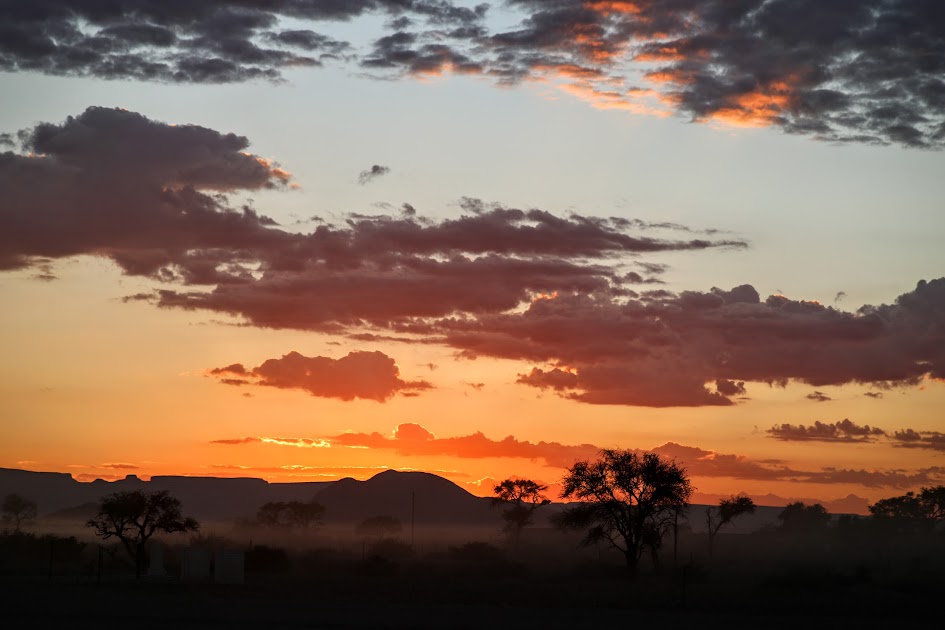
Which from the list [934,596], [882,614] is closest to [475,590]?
[882,614]

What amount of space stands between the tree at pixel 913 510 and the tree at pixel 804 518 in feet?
44.2

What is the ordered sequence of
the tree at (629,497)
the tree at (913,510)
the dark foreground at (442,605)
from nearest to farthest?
the dark foreground at (442,605) → the tree at (629,497) → the tree at (913,510)

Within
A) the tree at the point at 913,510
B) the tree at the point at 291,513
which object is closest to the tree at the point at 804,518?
the tree at the point at 913,510

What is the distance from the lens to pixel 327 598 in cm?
5094

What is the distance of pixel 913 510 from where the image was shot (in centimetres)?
16138

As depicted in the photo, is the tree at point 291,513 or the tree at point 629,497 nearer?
the tree at point 629,497

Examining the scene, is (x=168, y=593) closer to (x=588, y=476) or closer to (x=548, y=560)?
(x=588, y=476)

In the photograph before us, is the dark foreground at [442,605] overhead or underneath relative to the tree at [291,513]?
underneath

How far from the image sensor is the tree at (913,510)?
156 m

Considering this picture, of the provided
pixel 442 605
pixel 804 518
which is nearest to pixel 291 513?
pixel 804 518

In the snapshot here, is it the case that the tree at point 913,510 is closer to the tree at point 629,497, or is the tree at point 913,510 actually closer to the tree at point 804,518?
the tree at point 804,518

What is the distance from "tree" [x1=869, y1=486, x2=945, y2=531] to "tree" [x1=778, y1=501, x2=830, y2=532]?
13481 mm

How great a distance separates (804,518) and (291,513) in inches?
3337

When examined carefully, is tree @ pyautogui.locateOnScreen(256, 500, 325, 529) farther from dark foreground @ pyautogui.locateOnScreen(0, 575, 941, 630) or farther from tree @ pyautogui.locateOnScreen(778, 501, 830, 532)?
dark foreground @ pyautogui.locateOnScreen(0, 575, 941, 630)
